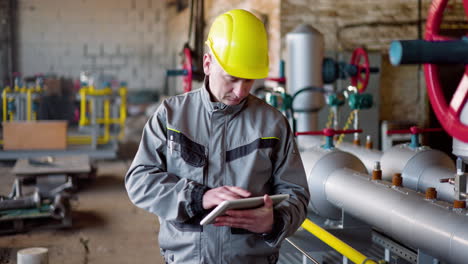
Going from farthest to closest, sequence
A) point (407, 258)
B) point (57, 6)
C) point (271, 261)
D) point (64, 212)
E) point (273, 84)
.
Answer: point (57, 6) → point (273, 84) → point (64, 212) → point (407, 258) → point (271, 261)

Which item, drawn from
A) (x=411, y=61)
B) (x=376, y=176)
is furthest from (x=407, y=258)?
(x=411, y=61)

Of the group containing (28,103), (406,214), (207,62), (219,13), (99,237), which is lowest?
(99,237)

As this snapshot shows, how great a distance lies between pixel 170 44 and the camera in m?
13.3

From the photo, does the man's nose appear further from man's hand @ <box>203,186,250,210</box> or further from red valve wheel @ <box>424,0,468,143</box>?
red valve wheel @ <box>424,0,468,143</box>

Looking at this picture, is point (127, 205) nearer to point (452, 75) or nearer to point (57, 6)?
point (452, 75)

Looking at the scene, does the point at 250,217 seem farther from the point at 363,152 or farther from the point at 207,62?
the point at 363,152

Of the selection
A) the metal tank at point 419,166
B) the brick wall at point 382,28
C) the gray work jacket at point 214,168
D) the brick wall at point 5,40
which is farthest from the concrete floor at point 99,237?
the brick wall at point 5,40

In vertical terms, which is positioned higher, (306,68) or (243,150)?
(306,68)

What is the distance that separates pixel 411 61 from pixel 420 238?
1.01 meters

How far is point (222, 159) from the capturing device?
1.43 metres

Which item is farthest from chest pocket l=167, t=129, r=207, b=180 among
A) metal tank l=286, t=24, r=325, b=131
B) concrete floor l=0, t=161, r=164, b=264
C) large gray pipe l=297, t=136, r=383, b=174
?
metal tank l=286, t=24, r=325, b=131

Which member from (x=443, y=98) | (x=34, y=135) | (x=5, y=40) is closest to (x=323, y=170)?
(x=443, y=98)

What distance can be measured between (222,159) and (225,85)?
19 centimetres

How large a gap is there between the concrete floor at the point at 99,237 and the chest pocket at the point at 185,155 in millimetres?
2407
